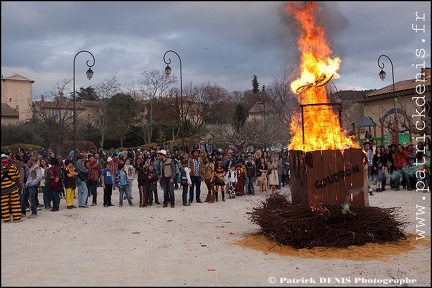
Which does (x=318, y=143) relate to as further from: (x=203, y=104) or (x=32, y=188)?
(x=203, y=104)

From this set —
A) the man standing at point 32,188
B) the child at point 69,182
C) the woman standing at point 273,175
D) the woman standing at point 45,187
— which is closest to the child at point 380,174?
the woman standing at point 273,175

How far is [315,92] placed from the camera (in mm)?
9492

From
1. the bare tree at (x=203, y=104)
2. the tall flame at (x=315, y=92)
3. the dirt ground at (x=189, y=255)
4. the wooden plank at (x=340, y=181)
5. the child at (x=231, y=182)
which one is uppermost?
the bare tree at (x=203, y=104)

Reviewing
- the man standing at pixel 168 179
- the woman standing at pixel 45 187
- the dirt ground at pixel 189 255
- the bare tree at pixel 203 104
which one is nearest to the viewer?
the dirt ground at pixel 189 255

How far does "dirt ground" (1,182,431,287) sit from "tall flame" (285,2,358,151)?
2196 millimetres

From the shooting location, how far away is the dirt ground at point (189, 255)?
651 centimetres

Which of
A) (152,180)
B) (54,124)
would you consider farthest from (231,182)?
(54,124)

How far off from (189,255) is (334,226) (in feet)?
9.25

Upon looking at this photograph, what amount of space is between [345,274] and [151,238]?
4.44 meters

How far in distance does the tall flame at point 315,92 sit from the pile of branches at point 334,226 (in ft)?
4.49

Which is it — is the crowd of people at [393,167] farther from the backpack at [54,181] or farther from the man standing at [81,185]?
the backpack at [54,181]

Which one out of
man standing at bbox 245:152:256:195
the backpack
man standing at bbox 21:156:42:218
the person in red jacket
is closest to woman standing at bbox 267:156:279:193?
man standing at bbox 245:152:256:195

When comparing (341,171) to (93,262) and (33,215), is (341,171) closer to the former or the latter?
(93,262)

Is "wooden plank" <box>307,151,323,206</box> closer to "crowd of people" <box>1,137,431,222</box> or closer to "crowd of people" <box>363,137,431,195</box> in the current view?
"crowd of people" <box>1,137,431,222</box>
